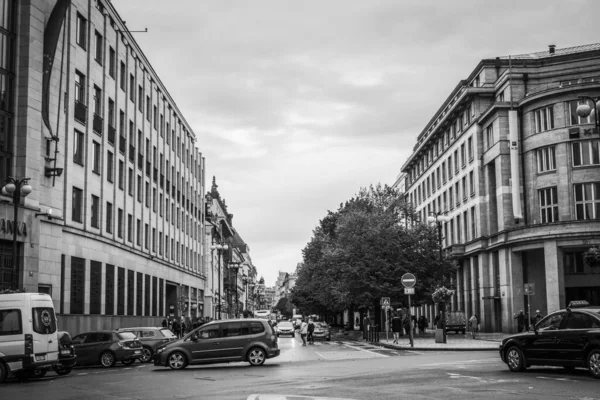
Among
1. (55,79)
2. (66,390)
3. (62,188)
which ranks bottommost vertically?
(66,390)

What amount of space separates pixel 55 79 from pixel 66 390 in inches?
829

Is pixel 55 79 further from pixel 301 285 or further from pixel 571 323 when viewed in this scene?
pixel 301 285

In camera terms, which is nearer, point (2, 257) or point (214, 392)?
point (214, 392)

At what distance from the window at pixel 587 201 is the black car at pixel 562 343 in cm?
3581

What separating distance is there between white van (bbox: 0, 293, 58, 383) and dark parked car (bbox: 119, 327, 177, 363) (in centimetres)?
869

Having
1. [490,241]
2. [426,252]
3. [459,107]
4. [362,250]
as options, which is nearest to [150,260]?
[362,250]

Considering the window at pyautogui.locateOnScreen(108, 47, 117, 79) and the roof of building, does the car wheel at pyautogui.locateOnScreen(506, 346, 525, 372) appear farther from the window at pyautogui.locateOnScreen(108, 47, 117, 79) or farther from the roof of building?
the roof of building

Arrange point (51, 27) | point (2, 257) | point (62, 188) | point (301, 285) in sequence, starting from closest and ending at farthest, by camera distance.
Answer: point (2, 257) → point (51, 27) → point (62, 188) → point (301, 285)

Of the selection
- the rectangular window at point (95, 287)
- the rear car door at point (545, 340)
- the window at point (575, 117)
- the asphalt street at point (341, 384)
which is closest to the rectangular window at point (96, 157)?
the rectangular window at point (95, 287)

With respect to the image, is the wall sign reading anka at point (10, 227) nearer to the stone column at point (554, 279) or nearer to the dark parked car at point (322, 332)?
the dark parked car at point (322, 332)

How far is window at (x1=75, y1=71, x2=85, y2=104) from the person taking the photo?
1503 inches

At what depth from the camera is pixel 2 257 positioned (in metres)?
29.5

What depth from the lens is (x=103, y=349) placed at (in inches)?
1054

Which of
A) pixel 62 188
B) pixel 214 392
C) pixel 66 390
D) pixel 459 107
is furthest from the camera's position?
pixel 459 107
